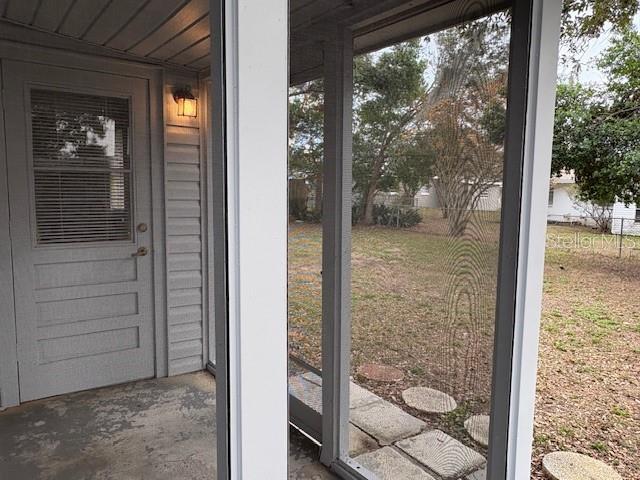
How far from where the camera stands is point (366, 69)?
124 cm

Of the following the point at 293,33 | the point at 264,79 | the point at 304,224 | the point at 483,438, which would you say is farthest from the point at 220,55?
the point at 483,438

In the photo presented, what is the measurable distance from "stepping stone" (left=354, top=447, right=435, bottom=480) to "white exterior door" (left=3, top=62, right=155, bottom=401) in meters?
0.87

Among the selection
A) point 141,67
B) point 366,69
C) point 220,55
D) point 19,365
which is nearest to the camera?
point 220,55

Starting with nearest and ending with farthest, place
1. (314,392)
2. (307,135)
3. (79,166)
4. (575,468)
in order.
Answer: (307,135) < (314,392) < (79,166) < (575,468)

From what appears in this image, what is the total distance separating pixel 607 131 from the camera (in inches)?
107

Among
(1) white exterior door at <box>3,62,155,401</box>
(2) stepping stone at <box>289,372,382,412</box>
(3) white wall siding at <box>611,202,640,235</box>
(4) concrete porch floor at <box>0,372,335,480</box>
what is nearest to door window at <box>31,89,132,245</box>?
(1) white exterior door at <box>3,62,155,401</box>

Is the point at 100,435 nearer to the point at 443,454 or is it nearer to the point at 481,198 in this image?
the point at 443,454

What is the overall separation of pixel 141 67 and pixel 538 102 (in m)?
1.35

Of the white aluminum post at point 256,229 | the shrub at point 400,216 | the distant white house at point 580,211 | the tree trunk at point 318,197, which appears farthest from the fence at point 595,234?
the white aluminum post at point 256,229

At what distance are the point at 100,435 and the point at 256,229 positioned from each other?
1195mm

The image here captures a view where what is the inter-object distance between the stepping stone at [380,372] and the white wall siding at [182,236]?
543 millimetres

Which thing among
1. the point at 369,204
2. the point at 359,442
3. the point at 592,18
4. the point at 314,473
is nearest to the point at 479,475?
the point at 359,442

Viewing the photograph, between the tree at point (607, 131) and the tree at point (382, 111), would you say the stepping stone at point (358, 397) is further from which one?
the tree at point (607, 131)

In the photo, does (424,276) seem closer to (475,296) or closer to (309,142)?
(475,296)
